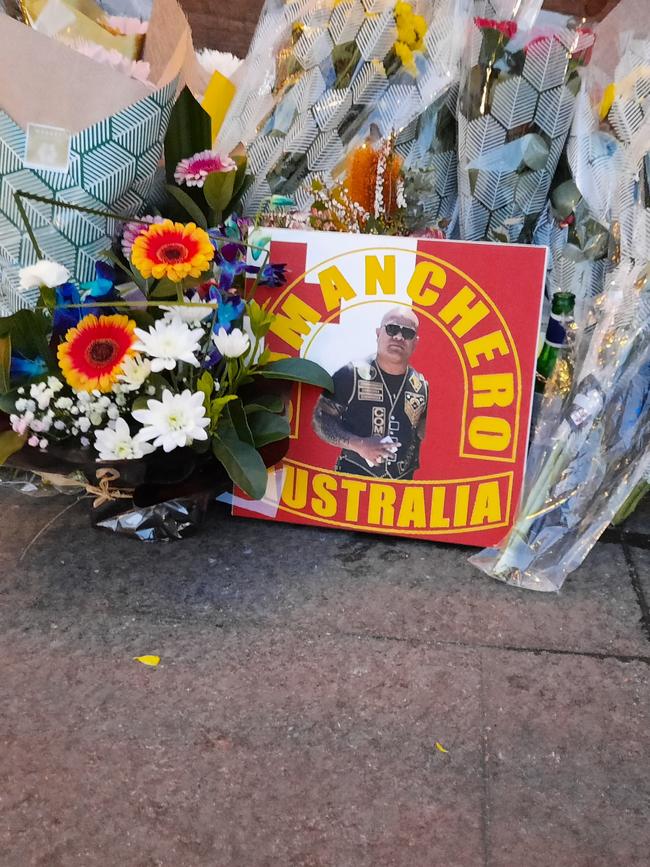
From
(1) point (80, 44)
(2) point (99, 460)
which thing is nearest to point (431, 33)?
(1) point (80, 44)

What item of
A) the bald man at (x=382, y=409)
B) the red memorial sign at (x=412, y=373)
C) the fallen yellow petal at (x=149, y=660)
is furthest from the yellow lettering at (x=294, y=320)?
the fallen yellow petal at (x=149, y=660)

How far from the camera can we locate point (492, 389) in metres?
1.61

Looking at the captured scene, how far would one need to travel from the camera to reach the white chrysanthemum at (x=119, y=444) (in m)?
1.42

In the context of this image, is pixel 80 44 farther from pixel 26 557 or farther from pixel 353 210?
pixel 26 557

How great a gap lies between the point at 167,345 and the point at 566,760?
0.91 meters

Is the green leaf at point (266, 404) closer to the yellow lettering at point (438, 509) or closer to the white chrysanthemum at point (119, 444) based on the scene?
the white chrysanthemum at point (119, 444)

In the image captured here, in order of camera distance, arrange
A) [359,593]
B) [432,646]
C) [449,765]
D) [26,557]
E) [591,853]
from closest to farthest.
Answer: [591,853], [449,765], [432,646], [359,593], [26,557]

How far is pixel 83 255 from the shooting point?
5.26ft

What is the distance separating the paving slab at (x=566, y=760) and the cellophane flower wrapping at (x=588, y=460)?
238 millimetres

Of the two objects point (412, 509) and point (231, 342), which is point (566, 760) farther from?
point (231, 342)

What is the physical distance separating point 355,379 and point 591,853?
93 centimetres

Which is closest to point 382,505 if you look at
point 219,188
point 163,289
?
point 163,289

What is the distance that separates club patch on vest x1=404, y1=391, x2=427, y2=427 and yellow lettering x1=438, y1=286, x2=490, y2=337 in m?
0.15

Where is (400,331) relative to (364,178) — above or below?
below
